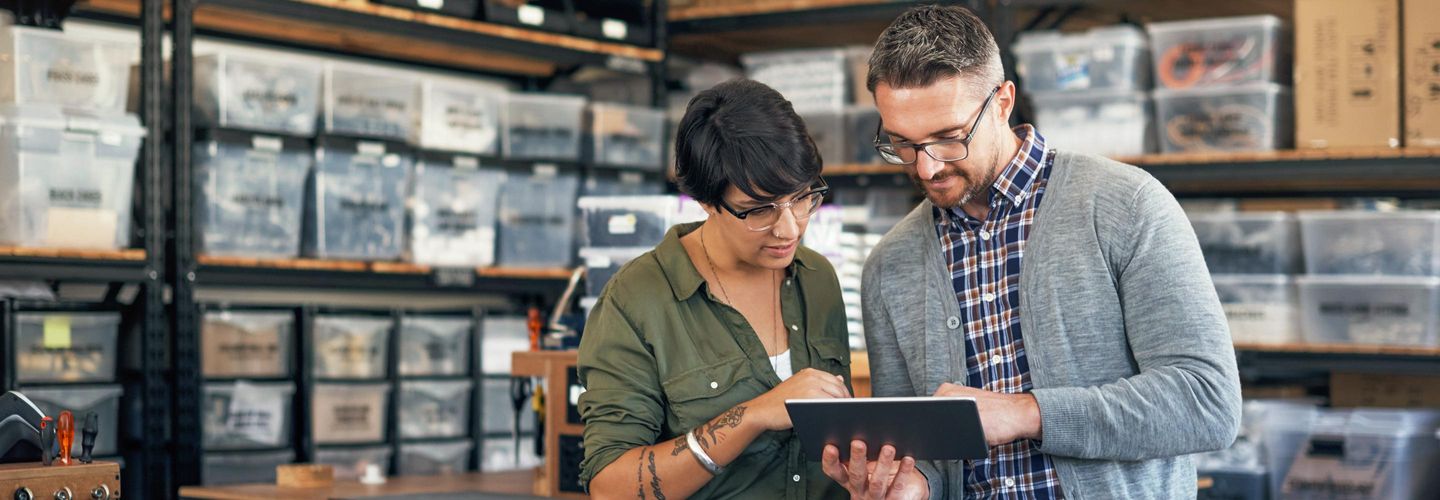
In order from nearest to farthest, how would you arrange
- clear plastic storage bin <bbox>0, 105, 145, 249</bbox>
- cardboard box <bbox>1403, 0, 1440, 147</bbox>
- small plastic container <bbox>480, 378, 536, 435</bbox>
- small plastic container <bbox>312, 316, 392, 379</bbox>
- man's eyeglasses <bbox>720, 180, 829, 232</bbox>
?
1. man's eyeglasses <bbox>720, 180, 829, 232</bbox>
2. clear plastic storage bin <bbox>0, 105, 145, 249</bbox>
3. cardboard box <bbox>1403, 0, 1440, 147</bbox>
4. small plastic container <bbox>312, 316, 392, 379</bbox>
5. small plastic container <bbox>480, 378, 536, 435</bbox>

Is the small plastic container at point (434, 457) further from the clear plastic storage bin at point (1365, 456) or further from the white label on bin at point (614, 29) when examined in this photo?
the clear plastic storage bin at point (1365, 456)

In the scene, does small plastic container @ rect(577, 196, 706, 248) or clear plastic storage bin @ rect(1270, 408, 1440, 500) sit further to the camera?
clear plastic storage bin @ rect(1270, 408, 1440, 500)

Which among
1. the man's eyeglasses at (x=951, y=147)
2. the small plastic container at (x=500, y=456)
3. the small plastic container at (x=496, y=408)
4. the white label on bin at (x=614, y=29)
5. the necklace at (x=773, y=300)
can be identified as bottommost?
the small plastic container at (x=500, y=456)

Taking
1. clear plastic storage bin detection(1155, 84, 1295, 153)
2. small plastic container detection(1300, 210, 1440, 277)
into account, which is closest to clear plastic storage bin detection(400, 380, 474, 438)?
clear plastic storage bin detection(1155, 84, 1295, 153)

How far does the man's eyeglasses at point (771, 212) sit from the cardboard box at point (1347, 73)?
267cm

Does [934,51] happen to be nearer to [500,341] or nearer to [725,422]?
[725,422]

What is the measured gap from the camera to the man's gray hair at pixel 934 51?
1.92 metres

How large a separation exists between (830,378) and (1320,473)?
9.24ft

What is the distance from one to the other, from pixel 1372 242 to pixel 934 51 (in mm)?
2827

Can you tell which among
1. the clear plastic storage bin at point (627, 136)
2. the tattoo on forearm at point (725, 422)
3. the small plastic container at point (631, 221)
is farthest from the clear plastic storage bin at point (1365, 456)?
the tattoo on forearm at point (725, 422)

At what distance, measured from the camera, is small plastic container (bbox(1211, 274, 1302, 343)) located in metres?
4.44

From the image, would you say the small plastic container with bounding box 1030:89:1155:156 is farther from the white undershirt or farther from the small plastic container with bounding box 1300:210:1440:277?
the white undershirt

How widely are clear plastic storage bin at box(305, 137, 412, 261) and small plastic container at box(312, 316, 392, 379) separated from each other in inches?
8.4

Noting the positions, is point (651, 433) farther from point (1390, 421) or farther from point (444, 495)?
point (1390, 421)
